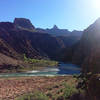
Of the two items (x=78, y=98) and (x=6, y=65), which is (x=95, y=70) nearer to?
(x=78, y=98)

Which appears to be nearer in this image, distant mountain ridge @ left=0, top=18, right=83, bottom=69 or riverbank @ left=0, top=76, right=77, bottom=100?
riverbank @ left=0, top=76, right=77, bottom=100

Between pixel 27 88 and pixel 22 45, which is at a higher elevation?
pixel 22 45

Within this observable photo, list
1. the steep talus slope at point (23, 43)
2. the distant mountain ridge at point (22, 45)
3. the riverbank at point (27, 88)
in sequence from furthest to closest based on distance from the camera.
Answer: the steep talus slope at point (23, 43) → the distant mountain ridge at point (22, 45) → the riverbank at point (27, 88)

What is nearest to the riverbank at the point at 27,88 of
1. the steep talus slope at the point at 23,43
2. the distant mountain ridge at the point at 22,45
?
the distant mountain ridge at the point at 22,45

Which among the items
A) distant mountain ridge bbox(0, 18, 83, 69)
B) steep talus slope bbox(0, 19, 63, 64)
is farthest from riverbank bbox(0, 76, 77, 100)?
steep talus slope bbox(0, 19, 63, 64)

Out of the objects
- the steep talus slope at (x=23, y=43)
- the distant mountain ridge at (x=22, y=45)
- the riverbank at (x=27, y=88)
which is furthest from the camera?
the steep talus slope at (x=23, y=43)

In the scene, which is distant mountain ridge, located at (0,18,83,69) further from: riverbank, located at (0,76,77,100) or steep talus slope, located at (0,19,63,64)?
riverbank, located at (0,76,77,100)

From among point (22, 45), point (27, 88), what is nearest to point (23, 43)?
point (22, 45)

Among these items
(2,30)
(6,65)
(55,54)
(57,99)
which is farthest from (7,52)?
(57,99)

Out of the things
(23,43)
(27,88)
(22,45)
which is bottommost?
(27,88)

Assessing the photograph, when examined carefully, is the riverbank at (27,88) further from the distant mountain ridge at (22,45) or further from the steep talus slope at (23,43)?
the steep talus slope at (23,43)

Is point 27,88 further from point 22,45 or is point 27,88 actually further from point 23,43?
point 23,43

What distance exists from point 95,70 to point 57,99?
3761 mm

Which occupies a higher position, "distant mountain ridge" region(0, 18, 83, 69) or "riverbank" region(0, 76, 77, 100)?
"distant mountain ridge" region(0, 18, 83, 69)
